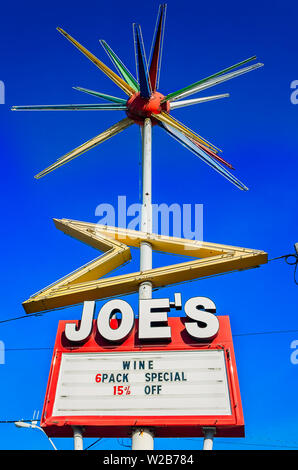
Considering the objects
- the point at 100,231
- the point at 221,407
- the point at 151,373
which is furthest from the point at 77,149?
the point at 221,407

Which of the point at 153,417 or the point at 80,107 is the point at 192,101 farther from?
the point at 153,417

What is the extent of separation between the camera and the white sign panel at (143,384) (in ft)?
36.3

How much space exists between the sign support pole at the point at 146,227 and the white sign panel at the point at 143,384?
1.74ft

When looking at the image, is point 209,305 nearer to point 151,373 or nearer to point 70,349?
point 151,373

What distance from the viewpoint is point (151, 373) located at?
38.2 feet

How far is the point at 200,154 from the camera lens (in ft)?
58.4

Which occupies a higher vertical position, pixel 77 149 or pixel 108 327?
pixel 77 149

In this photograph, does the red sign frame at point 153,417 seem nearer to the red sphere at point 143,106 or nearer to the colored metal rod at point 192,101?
the red sphere at point 143,106

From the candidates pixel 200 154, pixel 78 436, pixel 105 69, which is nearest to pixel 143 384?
pixel 78 436

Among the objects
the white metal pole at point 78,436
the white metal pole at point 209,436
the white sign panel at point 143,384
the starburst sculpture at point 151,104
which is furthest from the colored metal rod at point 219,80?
the white metal pole at point 78,436

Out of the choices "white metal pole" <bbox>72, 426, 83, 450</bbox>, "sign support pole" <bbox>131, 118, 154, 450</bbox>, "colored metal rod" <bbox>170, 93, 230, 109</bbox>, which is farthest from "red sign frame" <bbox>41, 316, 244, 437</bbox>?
"colored metal rod" <bbox>170, 93, 230, 109</bbox>

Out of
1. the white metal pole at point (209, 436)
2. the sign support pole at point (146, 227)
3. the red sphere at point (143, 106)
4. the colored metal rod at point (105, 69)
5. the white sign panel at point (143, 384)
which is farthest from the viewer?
the colored metal rod at point (105, 69)

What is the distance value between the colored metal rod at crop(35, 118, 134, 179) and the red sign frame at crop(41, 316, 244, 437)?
24.3ft
